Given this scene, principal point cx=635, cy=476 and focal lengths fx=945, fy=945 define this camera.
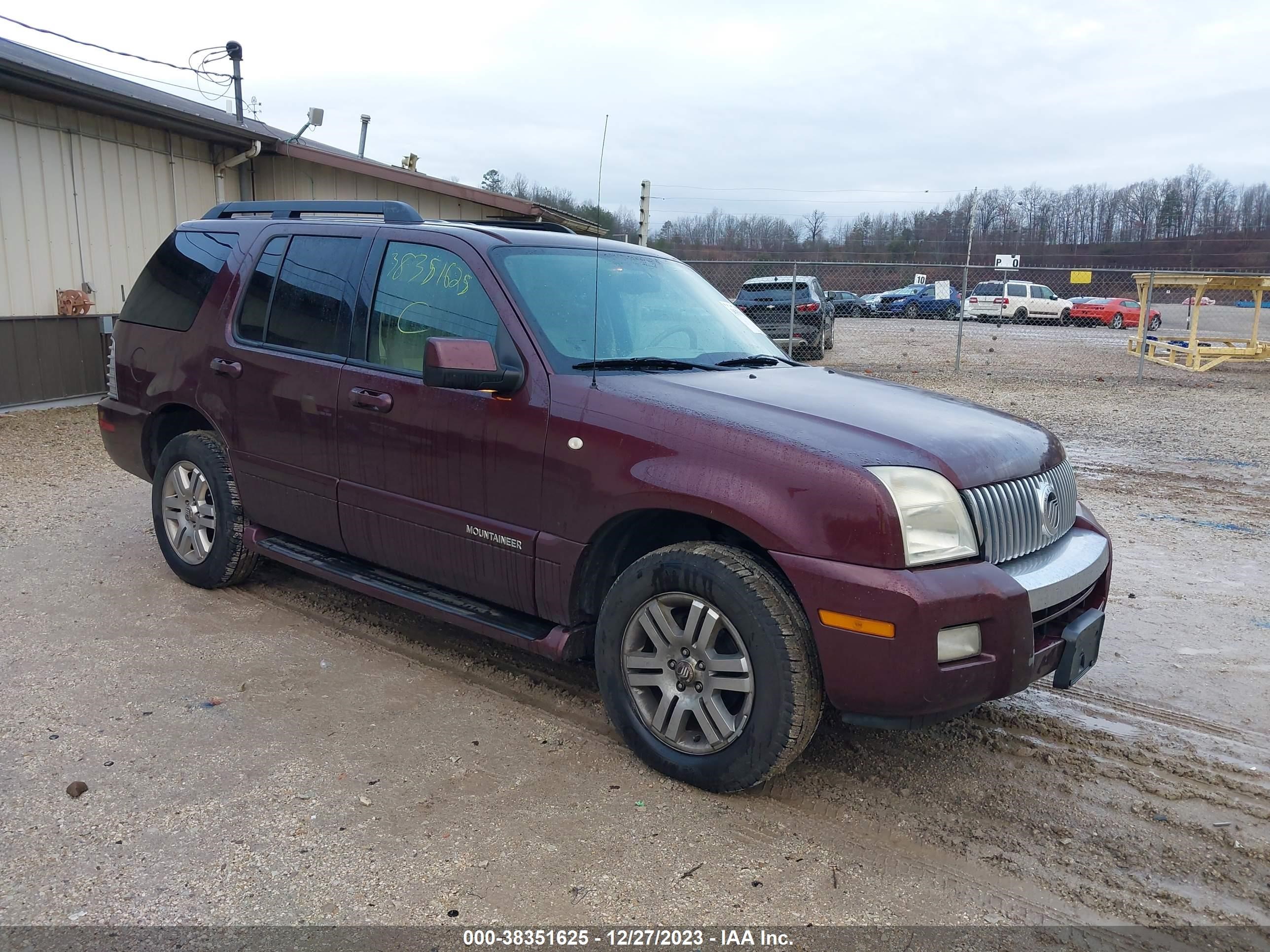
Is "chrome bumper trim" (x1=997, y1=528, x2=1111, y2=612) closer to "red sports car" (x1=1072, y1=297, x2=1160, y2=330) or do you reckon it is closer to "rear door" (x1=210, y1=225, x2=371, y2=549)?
"rear door" (x1=210, y1=225, x2=371, y2=549)

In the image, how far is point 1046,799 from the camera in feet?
10.7

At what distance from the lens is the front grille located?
3053 mm

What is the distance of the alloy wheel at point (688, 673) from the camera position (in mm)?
3096

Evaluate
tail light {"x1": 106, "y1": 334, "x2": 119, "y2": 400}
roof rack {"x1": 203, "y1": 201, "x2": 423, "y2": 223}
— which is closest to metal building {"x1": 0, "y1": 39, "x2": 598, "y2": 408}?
tail light {"x1": 106, "y1": 334, "x2": 119, "y2": 400}

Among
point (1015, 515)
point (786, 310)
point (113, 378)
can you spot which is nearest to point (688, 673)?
point (1015, 515)

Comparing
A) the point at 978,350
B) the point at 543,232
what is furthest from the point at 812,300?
the point at 543,232

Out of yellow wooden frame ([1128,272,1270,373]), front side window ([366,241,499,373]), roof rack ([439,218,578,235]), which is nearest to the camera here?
front side window ([366,241,499,373])

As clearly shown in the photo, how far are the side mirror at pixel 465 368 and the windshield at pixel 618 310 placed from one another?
0.20 metres

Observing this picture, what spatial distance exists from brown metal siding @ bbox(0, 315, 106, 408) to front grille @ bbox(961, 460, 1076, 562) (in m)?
10.7

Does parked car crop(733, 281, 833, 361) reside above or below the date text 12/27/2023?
above

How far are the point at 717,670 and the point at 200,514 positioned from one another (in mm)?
3257

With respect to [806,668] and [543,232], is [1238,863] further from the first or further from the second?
[543,232]

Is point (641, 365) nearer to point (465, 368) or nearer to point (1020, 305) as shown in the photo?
point (465, 368)

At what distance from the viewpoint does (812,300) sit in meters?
19.0
